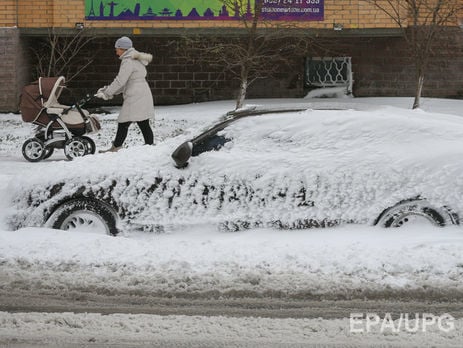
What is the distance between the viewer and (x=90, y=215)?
26.5 ft

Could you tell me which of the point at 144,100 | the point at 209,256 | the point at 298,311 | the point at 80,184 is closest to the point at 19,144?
the point at 144,100

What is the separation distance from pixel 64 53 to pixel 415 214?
15.7 meters

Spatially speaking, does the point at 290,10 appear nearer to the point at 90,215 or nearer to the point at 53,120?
the point at 53,120

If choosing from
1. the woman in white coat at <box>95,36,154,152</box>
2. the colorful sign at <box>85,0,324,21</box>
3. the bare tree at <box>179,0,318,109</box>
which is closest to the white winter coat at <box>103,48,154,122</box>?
the woman in white coat at <box>95,36,154,152</box>

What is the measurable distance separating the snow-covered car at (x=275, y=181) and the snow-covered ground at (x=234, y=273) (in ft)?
0.48

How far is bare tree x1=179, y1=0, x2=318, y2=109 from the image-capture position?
19.7 meters

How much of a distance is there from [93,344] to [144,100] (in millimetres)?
7718

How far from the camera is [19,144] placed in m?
16.2

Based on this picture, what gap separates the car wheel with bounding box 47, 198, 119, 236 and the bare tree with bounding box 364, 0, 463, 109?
11.6 m

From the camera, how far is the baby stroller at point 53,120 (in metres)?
13.4

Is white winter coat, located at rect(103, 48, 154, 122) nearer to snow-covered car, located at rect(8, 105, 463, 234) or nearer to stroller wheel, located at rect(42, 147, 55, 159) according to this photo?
stroller wheel, located at rect(42, 147, 55, 159)

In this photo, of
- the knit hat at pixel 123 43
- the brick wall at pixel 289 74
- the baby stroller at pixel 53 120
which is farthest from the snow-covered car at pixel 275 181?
the brick wall at pixel 289 74

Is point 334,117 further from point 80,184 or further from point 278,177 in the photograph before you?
point 80,184

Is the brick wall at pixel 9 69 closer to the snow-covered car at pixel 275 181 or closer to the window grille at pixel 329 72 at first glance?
the window grille at pixel 329 72
